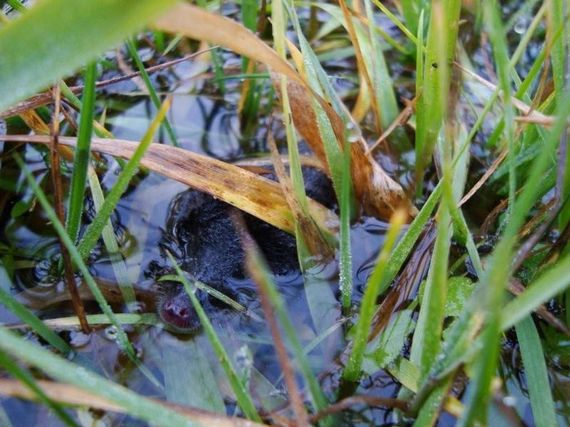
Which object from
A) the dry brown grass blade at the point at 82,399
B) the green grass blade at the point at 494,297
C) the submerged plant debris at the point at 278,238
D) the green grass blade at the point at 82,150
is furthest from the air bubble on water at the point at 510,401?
the green grass blade at the point at 82,150

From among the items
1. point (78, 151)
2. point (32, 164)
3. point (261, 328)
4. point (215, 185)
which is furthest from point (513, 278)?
point (32, 164)

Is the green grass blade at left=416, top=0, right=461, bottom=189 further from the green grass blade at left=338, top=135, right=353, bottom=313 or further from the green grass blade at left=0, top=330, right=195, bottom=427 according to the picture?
the green grass blade at left=0, top=330, right=195, bottom=427

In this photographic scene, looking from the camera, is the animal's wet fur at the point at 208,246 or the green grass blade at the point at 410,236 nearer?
the green grass blade at the point at 410,236

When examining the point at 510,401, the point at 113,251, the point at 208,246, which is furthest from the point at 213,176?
the point at 510,401

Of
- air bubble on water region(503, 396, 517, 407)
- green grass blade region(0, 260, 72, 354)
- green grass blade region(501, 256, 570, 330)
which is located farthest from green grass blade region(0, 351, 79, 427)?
air bubble on water region(503, 396, 517, 407)

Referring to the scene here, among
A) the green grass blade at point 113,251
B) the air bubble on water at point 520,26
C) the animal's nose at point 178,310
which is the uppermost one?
the air bubble on water at point 520,26

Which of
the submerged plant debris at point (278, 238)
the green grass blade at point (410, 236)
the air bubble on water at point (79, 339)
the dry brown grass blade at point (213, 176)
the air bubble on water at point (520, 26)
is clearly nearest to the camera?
the submerged plant debris at point (278, 238)

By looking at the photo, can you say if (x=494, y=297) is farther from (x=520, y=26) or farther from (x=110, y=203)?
(x=520, y=26)

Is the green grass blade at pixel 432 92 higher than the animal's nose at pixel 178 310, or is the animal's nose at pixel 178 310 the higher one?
the green grass blade at pixel 432 92

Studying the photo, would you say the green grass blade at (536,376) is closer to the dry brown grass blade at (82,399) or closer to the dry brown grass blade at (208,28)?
the dry brown grass blade at (82,399)
